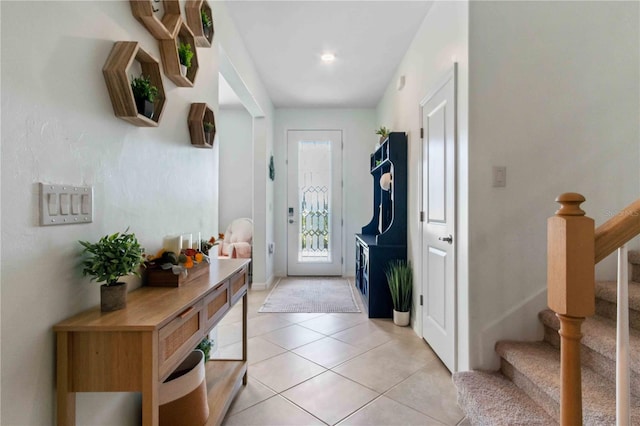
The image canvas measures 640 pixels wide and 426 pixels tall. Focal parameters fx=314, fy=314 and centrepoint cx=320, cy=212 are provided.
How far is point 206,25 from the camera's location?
1908 mm

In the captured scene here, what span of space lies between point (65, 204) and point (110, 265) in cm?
23

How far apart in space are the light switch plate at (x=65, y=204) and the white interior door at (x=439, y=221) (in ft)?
6.24

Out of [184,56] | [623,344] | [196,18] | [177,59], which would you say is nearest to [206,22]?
[196,18]

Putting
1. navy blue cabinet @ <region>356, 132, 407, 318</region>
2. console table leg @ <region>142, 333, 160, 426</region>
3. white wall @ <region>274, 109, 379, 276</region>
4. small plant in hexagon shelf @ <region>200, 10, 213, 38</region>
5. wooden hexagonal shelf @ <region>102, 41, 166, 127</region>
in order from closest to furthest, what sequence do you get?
console table leg @ <region>142, 333, 160, 426</region>, wooden hexagonal shelf @ <region>102, 41, 166, 127</region>, small plant in hexagon shelf @ <region>200, 10, 213, 38</region>, navy blue cabinet @ <region>356, 132, 407, 318</region>, white wall @ <region>274, 109, 379, 276</region>

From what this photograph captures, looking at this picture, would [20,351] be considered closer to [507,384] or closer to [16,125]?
[16,125]

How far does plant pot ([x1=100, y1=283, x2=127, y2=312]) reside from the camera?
3.39 ft

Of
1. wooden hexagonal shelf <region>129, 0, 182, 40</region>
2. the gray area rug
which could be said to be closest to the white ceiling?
wooden hexagonal shelf <region>129, 0, 182, 40</region>

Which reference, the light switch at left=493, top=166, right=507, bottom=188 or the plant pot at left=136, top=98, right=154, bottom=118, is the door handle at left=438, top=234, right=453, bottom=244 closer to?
the light switch at left=493, top=166, right=507, bottom=188

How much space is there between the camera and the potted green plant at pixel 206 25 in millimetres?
1875

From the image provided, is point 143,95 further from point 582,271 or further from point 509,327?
point 509,327

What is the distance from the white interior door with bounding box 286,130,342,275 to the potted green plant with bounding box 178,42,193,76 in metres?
3.37

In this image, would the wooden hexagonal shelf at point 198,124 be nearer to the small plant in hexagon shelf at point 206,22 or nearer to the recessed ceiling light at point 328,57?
the small plant in hexagon shelf at point 206,22

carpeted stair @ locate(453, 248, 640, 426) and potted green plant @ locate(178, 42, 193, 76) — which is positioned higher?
potted green plant @ locate(178, 42, 193, 76)

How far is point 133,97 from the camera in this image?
46.8 inches
